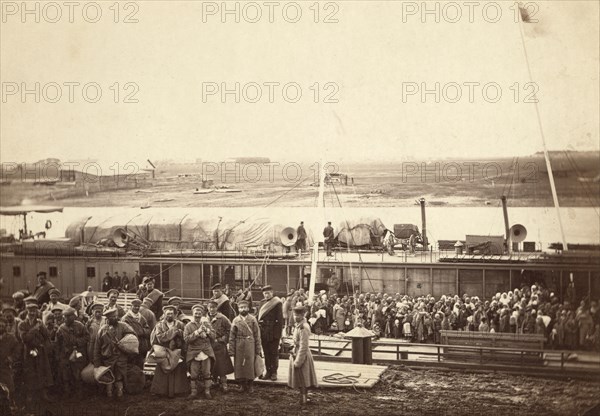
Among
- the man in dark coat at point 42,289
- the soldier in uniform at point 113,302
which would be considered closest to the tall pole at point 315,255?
the soldier in uniform at point 113,302

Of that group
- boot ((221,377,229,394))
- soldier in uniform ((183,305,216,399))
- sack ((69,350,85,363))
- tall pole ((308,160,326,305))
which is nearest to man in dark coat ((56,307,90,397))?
sack ((69,350,85,363))

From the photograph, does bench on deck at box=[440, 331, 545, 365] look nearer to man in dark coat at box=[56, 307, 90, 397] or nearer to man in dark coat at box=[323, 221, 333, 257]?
man in dark coat at box=[323, 221, 333, 257]

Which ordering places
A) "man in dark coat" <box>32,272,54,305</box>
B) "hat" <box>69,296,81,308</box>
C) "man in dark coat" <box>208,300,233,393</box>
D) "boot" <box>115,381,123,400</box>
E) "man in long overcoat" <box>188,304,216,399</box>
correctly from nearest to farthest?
"man in long overcoat" <box>188,304,216,399</box>
"man in dark coat" <box>208,300,233,393</box>
"boot" <box>115,381,123,400</box>
"hat" <box>69,296,81,308</box>
"man in dark coat" <box>32,272,54,305</box>

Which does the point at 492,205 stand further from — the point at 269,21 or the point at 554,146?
the point at 269,21

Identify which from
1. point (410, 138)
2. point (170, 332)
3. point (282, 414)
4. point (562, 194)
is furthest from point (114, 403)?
point (562, 194)

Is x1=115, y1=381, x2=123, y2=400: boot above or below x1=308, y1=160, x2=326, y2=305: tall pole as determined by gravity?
below

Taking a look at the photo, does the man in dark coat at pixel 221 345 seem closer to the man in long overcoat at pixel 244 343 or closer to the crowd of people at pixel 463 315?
the man in long overcoat at pixel 244 343

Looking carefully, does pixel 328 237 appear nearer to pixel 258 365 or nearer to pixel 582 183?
pixel 258 365

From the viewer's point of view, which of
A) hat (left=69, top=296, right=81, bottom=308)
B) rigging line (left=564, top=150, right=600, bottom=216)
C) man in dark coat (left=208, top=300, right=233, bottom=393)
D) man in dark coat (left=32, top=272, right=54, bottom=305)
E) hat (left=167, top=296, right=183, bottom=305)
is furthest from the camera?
man in dark coat (left=32, top=272, right=54, bottom=305)
